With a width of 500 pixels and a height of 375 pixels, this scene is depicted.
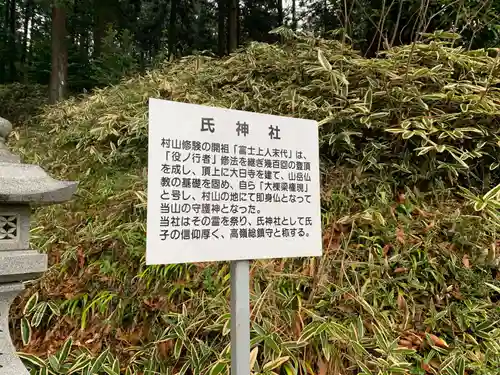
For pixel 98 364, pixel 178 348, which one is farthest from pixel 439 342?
pixel 98 364

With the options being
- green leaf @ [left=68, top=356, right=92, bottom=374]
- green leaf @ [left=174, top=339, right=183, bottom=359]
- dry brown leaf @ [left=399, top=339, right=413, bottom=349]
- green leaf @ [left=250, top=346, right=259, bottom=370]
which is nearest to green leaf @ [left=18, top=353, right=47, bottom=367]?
green leaf @ [left=68, top=356, right=92, bottom=374]

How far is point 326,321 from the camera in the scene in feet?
8.20

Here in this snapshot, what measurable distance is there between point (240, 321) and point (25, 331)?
1769 mm

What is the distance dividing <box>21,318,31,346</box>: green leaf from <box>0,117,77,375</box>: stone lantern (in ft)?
1.98

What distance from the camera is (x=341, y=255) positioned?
2.98 meters

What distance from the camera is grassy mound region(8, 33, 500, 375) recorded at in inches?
98.0

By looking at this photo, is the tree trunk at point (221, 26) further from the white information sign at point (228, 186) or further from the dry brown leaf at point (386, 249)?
the white information sign at point (228, 186)

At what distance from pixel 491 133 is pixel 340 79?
125cm

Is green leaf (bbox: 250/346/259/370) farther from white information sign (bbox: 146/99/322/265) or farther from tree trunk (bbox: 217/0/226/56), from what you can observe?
tree trunk (bbox: 217/0/226/56)

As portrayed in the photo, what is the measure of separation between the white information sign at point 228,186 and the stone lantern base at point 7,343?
1.05m

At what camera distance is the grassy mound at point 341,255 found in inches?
98.0

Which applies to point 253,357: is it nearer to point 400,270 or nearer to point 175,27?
point 400,270

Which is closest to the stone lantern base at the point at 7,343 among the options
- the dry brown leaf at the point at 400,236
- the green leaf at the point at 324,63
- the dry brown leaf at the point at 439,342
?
the dry brown leaf at the point at 439,342

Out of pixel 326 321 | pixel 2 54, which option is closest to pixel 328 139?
pixel 326 321
